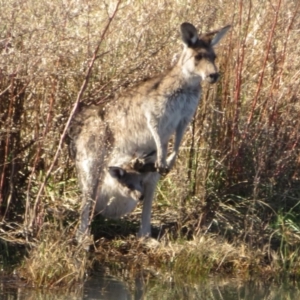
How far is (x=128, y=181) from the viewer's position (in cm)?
812

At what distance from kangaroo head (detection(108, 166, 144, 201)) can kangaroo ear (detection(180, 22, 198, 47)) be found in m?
1.13

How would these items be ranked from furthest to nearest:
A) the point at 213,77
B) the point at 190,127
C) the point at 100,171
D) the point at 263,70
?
the point at 190,127 → the point at 263,70 → the point at 213,77 → the point at 100,171

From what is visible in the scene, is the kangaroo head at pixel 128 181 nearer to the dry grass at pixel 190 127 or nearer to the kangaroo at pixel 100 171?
the kangaroo at pixel 100 171

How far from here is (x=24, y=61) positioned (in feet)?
24.1

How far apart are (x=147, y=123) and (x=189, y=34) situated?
0.79 meters

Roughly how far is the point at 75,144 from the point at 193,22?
1.54 meters

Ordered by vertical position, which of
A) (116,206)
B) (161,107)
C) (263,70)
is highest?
(263,70)

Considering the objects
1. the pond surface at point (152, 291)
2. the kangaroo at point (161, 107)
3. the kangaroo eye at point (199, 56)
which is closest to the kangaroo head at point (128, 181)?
the kangaroo at point (161, 107)

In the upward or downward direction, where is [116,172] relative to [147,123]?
downward

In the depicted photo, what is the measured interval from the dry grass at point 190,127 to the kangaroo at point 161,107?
0.25m

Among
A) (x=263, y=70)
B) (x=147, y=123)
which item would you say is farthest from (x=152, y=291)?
(x=263, y=70)

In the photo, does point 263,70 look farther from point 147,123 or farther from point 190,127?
point 147,123

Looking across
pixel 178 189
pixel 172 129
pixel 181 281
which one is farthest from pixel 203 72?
pixel 181 281

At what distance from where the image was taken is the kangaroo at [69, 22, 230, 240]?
26.4 feet
